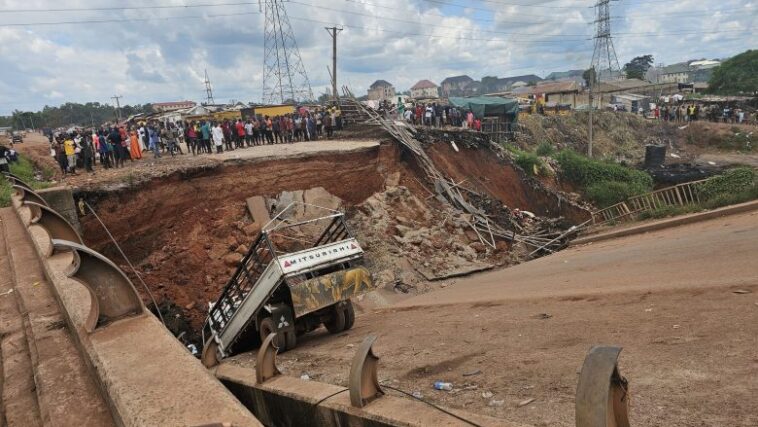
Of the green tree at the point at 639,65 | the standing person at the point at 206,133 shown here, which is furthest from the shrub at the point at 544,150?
the green tree at the point at 639,65

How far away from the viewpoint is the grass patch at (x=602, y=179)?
1006 inches

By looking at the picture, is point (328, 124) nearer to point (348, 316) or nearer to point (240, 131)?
point (240, 131)

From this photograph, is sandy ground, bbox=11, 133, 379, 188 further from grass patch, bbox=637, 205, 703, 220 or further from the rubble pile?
grass patch, bbox=637, 205, 703, 220

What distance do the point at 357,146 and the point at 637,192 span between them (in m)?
14.9

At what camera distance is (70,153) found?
662 inches

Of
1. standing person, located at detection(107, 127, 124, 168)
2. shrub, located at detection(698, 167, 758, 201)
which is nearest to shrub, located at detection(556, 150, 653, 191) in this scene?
shrub, located at detection(698, 167, 758, 201)

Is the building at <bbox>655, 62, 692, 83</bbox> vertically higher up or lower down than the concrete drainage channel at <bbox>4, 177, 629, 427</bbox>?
higher up

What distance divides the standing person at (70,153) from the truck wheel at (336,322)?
1232cm

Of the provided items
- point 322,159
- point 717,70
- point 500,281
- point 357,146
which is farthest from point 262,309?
point 717,70

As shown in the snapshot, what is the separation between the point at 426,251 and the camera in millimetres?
17125

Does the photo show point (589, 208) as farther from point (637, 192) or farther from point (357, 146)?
point (357, 146)

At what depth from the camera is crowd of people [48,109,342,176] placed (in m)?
17.5

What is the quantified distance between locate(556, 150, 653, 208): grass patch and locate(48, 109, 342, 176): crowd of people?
532 inches

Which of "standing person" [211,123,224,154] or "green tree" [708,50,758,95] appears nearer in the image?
"standing person" [211,123,224,154]
